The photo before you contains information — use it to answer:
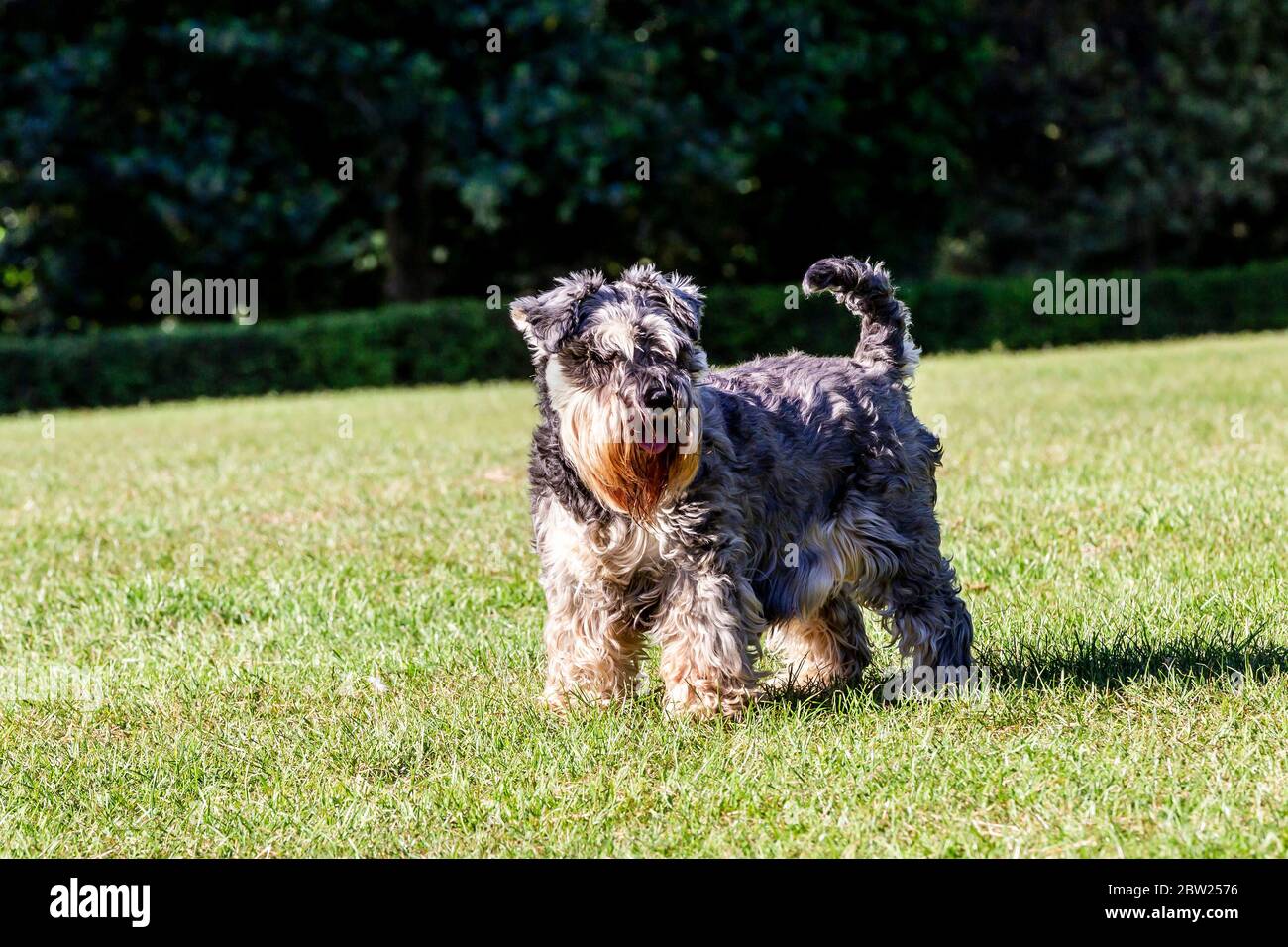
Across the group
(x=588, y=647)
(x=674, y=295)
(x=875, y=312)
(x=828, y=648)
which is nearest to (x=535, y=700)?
(x=588, y=647)

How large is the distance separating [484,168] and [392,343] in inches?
128

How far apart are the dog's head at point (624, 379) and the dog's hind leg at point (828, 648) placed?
119 cm

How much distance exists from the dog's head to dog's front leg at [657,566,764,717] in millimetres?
328

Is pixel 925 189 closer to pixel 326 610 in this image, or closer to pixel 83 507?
pixel 83 507

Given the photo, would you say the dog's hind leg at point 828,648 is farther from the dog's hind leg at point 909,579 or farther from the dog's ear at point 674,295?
the dog's ear at point 674,295

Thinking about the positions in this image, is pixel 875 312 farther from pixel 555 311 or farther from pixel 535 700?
pixel 535 700

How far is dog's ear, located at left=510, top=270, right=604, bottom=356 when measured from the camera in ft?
15.0

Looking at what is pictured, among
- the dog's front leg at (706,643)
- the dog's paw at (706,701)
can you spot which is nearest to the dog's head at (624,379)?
the dog's front leg at (706,643)

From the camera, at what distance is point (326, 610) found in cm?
672

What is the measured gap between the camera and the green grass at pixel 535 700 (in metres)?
4.03

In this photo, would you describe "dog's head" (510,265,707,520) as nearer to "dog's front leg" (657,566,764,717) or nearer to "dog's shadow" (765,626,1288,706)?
"dog's front leg" (657,566,764,717)

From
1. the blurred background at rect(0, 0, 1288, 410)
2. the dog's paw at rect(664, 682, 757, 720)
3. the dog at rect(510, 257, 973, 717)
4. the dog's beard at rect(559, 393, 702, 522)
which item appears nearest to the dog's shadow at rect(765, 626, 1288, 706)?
the dog at rect(510, 257, 973, 717)

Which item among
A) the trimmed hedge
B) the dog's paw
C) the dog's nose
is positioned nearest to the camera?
the dog's nose

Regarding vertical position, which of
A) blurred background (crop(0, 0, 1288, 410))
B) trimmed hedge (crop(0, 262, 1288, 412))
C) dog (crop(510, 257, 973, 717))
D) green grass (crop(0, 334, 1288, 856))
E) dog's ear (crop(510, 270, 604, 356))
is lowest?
green grass (crop(0, 334, 1288, 856))
